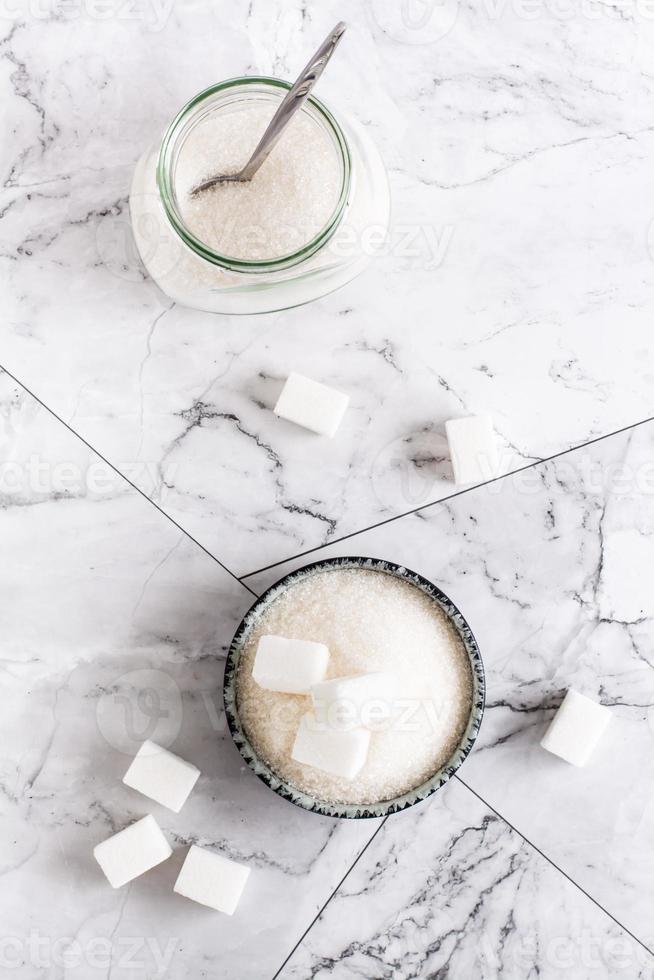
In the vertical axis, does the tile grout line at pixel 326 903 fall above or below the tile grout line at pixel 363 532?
below

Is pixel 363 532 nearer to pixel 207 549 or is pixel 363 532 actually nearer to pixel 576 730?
pixel 207 549

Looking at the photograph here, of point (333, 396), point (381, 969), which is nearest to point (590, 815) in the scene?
point (381, 969)

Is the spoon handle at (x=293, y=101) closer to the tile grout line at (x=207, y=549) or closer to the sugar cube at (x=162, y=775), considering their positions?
the tile grout line at (x=207, y=549)

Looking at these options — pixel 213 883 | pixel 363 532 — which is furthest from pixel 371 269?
pixel 213 883

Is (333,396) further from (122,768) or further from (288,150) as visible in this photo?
(122,768)

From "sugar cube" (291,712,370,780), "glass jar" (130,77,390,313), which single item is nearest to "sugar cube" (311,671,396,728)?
"sugar cube" (291,712,370,780)

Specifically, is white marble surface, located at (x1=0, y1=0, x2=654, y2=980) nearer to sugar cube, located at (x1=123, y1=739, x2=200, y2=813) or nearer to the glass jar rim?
sugar cube, located at (x1=123, y1=739, x2=200, y2=813)

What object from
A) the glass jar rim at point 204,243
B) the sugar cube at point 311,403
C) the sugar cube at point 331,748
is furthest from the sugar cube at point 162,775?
the glass jar rim at point 204,243
